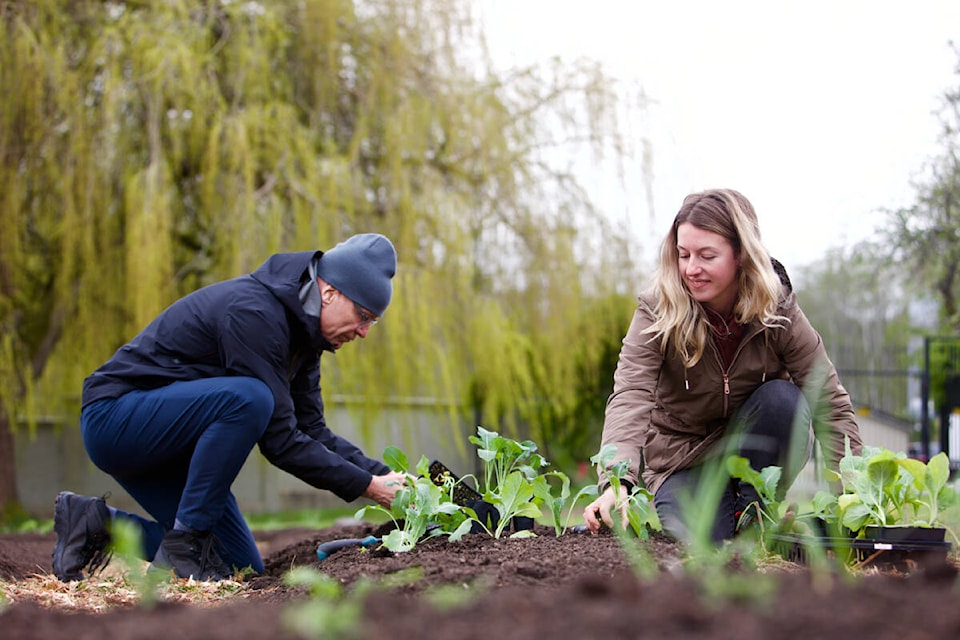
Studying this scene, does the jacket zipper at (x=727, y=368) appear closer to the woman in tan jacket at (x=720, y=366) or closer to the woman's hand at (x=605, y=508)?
the woman in tan jacket at (x=720, y=366)

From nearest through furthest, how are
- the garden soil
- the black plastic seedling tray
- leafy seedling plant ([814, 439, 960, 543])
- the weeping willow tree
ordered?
the garden soil
the black plastic seedling tray
leafy seedling plant ([814, 439, 960, 543])
the weeping willow tree

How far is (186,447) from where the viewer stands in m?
3.18

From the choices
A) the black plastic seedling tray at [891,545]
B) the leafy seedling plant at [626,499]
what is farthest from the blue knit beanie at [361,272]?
the black plastic seedling tray at [891,545]

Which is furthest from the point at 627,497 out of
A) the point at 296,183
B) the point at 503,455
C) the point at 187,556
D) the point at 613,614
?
the point at 296,183

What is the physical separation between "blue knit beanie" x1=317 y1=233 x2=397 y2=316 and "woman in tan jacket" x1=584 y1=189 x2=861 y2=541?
84 cm

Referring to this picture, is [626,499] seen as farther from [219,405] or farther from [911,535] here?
[219,405]

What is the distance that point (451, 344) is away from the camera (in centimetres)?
776

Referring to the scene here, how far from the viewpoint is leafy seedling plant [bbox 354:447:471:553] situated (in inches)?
101

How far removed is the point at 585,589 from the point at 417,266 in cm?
651

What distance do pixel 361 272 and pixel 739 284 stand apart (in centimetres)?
122

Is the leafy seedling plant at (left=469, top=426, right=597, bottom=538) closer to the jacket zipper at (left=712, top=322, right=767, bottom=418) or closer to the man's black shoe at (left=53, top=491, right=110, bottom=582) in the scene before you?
the jacket zipper at (left=712, top=322, right=767, bottom=418)

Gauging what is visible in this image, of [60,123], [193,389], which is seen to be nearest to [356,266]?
[193,389]

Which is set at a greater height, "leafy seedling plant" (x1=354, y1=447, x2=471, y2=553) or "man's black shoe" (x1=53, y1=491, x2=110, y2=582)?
"leafy seedling plant" (x1=354, y1=447, x2=471, y2=553)

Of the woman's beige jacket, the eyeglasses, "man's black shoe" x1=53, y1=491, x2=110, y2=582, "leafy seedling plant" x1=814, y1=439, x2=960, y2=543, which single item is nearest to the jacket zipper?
the woman's beige jacket
